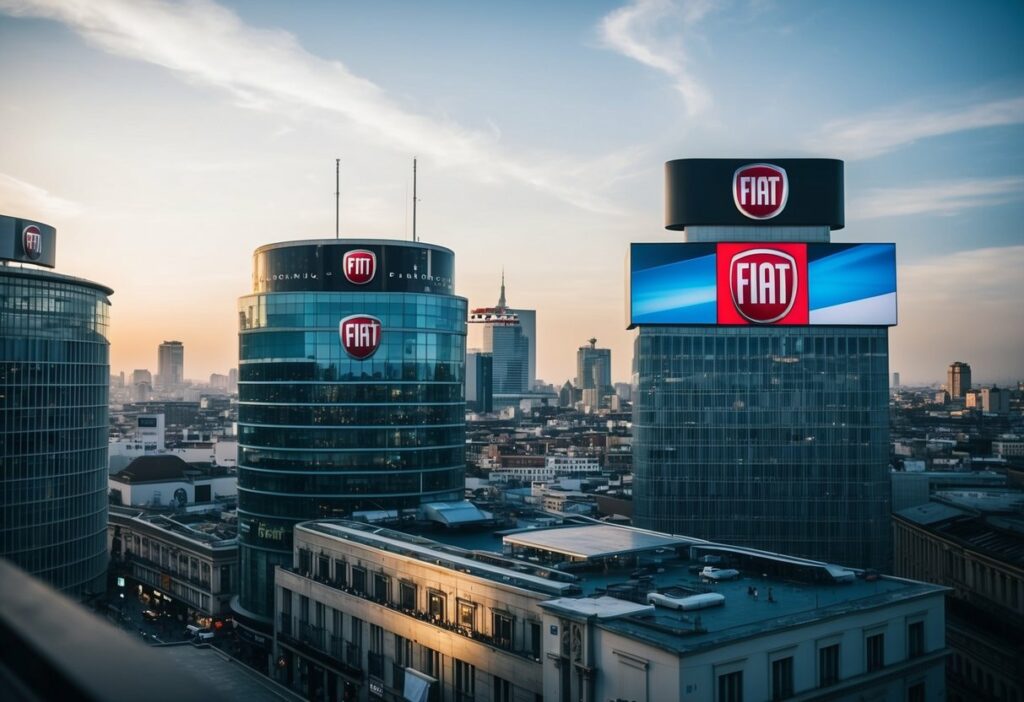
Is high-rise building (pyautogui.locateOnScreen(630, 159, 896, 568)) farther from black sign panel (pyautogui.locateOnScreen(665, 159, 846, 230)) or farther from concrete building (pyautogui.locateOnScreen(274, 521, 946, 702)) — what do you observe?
concrete building (pyautogui.locateOnScreen(274, 521, 946, 702))

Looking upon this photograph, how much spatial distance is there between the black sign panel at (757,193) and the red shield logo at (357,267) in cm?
3699

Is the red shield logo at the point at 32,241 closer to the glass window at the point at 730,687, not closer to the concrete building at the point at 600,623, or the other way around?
the concrete building at the point at 600,623

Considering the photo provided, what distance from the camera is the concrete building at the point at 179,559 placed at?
10288cm

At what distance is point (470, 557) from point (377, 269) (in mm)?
38757

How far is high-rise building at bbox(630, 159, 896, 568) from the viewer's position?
103500mm

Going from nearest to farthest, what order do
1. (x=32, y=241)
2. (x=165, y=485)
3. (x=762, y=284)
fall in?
(x=32, y=241), (x=762, y=284), (x=165, y=485)

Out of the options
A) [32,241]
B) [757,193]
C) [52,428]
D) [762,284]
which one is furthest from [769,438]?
[32,241]

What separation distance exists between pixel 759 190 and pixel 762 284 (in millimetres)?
11985

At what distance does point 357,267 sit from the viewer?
281 ft

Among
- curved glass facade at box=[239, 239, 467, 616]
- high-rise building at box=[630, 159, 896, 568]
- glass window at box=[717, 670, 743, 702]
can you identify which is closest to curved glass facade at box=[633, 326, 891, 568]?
high-rise building at box=[630, 159, 896, 568]

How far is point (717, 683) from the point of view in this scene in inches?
1383

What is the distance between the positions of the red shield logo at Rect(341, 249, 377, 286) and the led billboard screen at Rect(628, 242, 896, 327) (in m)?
29.2

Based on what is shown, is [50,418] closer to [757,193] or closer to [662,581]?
[662,581]

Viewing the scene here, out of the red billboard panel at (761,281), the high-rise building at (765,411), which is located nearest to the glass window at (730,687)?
the red billboard panel at (761,281)
